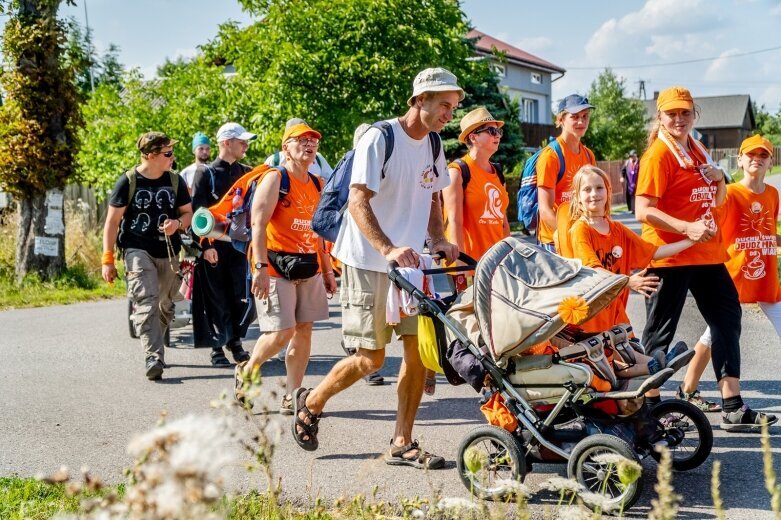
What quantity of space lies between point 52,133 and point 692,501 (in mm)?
12149

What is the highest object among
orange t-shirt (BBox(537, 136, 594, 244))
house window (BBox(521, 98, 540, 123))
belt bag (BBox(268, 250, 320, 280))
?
house window (BBox(521, 98, 540, 123))

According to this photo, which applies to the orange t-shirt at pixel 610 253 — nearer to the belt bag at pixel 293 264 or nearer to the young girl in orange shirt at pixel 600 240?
the young girl in orange shirt at pixel 600 240

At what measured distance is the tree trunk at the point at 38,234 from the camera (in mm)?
14266

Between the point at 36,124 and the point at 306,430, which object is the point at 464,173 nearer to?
the point at 306,430

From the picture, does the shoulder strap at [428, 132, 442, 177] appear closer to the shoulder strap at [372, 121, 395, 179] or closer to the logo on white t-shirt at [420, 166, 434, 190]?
the logo on white t-shirt at [420, 166, 434, 190]

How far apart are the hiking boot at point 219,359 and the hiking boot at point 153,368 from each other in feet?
2.39

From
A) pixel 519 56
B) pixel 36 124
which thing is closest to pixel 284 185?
pixel 36 124

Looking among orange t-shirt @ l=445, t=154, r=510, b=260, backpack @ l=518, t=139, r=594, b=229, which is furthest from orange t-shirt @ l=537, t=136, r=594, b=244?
orange t-shirt @ l=445, t=154, r=510, b=260

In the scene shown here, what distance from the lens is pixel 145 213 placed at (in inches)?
315

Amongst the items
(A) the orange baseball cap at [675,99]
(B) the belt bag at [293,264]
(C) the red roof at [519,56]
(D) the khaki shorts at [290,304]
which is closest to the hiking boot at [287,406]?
(D) the khaki shorts at [290,304]

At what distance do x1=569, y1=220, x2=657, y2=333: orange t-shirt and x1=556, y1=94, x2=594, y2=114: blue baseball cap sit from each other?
148 centimetres

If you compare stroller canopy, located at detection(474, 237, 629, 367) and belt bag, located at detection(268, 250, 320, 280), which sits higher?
belt bag, located at detection(268, 250, 320, 280)

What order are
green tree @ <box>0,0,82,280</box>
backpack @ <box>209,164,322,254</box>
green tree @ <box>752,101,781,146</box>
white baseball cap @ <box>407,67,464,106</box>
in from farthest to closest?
green tree @ <box>752,101,781,146</box>, green tree @ <box>0,0,82,280</box>, backpack @ <box>209,164,322,254</box>, white baseball cap @ <box>407,67,464,106</box>

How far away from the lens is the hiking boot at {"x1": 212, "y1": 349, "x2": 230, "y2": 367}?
28.2 ft
